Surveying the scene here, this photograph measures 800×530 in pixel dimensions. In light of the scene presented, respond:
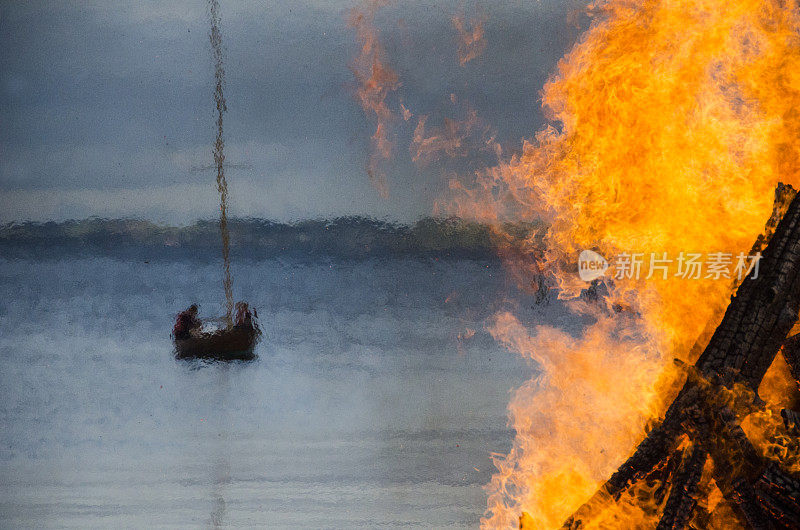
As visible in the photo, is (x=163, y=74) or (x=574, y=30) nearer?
(x=574, y=30)

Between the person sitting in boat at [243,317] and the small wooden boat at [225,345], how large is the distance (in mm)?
49

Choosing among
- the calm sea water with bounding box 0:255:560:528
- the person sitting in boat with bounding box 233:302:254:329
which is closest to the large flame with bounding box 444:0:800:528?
the calm sea water with bounding box 0:255:560:528

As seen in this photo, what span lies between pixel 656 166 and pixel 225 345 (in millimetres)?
6763

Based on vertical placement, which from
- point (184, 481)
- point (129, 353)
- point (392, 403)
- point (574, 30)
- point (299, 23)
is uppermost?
point (299, 23)

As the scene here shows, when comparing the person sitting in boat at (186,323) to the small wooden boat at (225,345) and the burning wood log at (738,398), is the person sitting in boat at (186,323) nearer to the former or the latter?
the small wooden boat at (225,345)

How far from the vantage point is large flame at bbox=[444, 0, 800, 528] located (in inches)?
116

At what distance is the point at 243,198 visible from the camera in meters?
7.99

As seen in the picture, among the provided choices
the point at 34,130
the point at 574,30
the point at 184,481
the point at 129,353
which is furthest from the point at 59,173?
the point at 574,30

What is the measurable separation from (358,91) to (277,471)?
171 inches

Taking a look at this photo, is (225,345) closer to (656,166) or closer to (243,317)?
(243,317)

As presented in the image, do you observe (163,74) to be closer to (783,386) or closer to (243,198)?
(243,198)

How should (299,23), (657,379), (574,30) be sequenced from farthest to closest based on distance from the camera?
(299,23)
(574,30)
(657,379)

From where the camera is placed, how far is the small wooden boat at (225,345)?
8.69 m

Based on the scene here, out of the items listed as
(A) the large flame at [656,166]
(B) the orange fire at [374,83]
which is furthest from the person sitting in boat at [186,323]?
(A) the large flame at [656,166]
